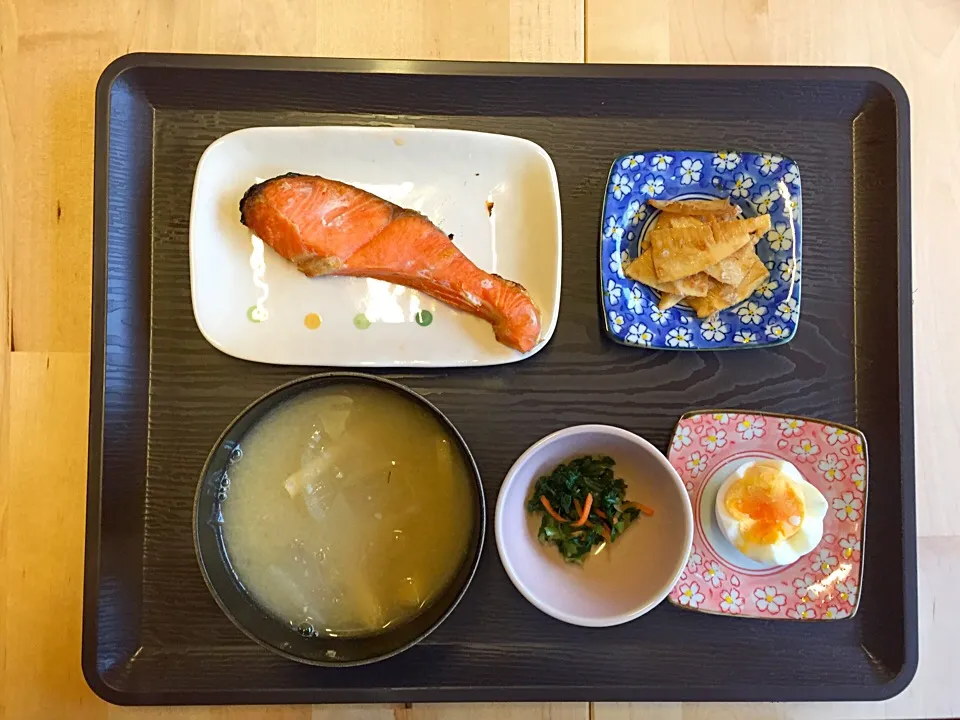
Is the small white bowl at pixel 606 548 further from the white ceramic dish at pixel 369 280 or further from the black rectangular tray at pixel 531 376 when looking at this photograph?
the white ceramic dish at pixel 369 280

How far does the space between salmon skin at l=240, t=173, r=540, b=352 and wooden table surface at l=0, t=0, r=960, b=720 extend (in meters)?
0.29

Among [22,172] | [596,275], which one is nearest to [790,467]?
[596,275]

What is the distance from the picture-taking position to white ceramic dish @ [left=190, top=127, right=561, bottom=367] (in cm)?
124

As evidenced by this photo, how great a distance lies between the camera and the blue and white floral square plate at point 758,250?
48.8 inches

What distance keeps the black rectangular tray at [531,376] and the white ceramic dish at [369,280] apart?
44 mm

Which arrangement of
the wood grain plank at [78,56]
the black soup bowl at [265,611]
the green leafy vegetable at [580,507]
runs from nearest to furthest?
the black soup bowl at [265,611]
the green leafy vegetable at [580,507]
the wood grain plank at [78,56]

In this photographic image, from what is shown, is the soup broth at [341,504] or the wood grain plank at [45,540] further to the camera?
the wood grain plank at [45,540]

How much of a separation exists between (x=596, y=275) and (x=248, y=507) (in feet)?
2.26

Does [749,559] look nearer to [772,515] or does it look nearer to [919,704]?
[772,515]

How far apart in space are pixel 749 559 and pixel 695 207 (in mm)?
594

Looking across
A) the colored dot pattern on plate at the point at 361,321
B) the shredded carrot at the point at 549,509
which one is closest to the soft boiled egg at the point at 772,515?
the shredded carrot at the point at 549,509

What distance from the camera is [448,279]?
124 centimetres

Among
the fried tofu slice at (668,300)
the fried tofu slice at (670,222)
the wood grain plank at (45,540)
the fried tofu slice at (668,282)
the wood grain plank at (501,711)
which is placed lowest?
the wood grain plank at (501,711)

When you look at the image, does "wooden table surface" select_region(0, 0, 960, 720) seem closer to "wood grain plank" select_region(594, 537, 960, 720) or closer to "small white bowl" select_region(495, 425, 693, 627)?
"wood grain plank" select_region(594, 537, 960, 720)
